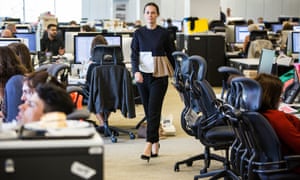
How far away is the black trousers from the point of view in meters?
5.05

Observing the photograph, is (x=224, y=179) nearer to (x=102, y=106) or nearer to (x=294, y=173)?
(x=294, y=173)

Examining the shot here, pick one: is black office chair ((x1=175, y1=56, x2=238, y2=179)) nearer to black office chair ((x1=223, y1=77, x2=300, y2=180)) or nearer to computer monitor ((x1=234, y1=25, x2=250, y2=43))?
black office chair ((x1=223, y1=77, x2=300, y2=180))

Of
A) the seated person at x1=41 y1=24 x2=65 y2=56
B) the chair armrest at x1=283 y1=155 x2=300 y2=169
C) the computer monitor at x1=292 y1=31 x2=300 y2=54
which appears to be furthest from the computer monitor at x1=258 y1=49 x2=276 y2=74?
the seated person at x1=41 y1=24 x2=65 y2=56

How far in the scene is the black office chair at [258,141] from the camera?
3.14 m

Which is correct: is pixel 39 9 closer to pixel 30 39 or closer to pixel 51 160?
pixel 30 39

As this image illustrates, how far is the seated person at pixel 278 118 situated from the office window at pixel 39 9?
58.1ft

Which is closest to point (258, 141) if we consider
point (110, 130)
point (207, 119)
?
point (207, 119)

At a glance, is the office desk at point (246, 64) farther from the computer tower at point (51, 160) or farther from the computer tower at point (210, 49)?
the computer tower at point (51, 160)

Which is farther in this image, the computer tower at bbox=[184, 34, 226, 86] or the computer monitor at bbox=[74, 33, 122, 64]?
the computer tower at bbox=[184, 34, 226, 86]

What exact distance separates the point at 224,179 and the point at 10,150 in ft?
10.3

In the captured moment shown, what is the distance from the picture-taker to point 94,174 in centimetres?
161

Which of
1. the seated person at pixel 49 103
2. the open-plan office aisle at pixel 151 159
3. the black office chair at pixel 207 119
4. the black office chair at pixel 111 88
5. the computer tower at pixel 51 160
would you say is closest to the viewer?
the computer tower at pixel 51 160

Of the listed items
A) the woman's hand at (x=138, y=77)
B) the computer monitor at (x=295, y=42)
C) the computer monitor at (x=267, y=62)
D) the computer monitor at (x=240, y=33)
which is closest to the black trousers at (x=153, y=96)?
the woman's hand at (x=138, y=77)

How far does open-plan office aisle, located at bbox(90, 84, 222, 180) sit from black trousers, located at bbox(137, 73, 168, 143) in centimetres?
33
